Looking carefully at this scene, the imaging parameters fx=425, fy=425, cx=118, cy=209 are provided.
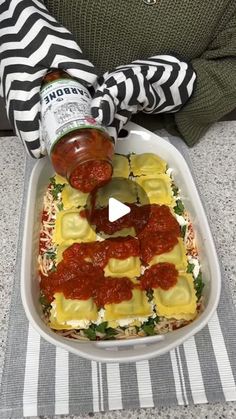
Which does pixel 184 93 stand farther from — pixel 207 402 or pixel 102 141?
pixel 207 402

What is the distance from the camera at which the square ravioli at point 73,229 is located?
731 mm

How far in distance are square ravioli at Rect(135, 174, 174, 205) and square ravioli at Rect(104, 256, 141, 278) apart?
0.13 m

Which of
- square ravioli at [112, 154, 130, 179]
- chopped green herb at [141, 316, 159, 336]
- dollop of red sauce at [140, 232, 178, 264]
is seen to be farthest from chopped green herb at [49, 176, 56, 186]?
chopped green herb at [141, 316, 159, 336]

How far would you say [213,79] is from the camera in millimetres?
822

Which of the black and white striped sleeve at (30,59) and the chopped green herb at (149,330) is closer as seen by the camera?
the chopped green herb at (149,330)

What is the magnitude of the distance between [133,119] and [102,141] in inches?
13.0

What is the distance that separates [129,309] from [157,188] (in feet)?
0.81

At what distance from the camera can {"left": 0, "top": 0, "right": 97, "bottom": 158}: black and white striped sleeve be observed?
733 millimetres

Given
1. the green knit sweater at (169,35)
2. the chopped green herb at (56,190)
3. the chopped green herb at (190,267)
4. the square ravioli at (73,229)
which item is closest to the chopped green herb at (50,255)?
the square ravioli at (73,229)

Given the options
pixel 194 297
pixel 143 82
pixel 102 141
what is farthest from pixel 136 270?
pixel 143 82

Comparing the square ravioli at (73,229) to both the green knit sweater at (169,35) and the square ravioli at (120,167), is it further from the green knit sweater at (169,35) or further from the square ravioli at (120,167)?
the green knit sweater at (169,35)

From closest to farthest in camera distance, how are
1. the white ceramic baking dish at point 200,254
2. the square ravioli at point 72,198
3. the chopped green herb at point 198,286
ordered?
the white ceramic baking dish at point 200,254 → the chopped green herb at point 198,286 → the square ravioli at point 72,198

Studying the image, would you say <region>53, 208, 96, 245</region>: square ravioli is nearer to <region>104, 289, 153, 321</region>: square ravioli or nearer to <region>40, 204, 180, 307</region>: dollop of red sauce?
<region>40, 204, 180, 307</region>: dollop of red sauce
